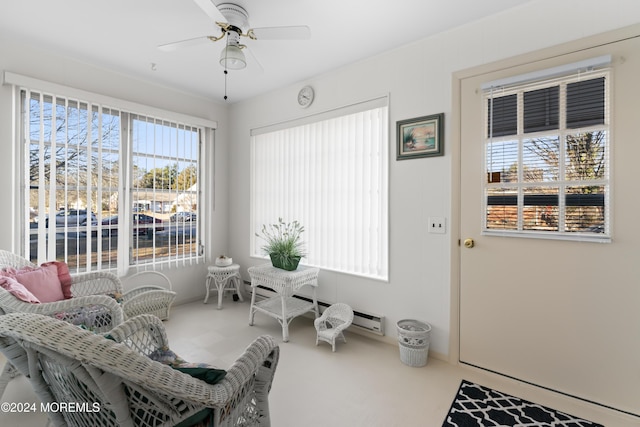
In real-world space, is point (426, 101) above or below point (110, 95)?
below

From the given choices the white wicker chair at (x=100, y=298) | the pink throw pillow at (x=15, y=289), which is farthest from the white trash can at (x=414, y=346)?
the pink throw pillow at (x=15, y=289)

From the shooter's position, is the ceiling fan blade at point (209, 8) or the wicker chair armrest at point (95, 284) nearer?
the ceiling fan blade at point (209, 8)

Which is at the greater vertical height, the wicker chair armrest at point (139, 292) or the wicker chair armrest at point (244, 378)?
the wicker chair armrest at point (244, 378)

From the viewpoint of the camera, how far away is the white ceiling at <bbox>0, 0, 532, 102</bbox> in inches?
84.8

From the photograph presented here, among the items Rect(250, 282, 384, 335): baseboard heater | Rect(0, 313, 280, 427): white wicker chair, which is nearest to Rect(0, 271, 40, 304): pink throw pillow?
Rect(0, 313, 280, 427): white wicker chair

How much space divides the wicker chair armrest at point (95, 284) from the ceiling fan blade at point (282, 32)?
2.30 metres

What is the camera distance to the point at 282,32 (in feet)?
6.75

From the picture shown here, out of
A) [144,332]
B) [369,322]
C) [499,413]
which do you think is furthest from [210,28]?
[499,413]

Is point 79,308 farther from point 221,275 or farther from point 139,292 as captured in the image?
point 221,275

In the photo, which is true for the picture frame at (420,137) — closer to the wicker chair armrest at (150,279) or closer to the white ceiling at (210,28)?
the white ceiling at (210,28)

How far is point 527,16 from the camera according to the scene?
2.11m

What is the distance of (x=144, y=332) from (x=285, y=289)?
1.44 metres

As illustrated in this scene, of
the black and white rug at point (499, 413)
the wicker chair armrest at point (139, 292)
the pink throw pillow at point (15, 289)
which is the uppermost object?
the pink throw pillow at point (15, 289)

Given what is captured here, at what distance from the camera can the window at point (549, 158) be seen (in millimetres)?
1897
